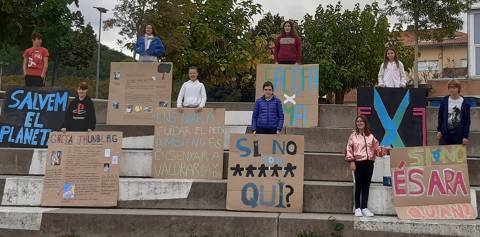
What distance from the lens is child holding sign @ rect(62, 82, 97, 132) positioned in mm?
8664

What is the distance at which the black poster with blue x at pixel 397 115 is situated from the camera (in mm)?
9281

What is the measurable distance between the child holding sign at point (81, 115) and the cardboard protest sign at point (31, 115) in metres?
1.20

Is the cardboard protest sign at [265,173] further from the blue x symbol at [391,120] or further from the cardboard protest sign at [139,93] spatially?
the cardboard protest sign at [139,93]

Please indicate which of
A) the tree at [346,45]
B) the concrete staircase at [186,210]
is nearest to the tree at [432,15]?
the tree at [346,45]

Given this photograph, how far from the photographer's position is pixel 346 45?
32844 mm

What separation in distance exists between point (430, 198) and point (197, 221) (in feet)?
10.5

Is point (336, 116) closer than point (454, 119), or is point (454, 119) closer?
point (454, 119)

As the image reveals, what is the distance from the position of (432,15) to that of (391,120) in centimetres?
1332

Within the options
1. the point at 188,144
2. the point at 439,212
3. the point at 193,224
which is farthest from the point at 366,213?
the point at 188,144

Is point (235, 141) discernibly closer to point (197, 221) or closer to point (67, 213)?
point (197, 221)

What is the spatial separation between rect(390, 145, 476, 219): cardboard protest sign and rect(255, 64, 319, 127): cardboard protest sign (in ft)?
9.33

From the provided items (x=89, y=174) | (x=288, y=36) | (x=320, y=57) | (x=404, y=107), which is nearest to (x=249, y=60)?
(x=288, y=36)

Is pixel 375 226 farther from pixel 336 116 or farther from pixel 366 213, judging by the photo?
pixel 336 116

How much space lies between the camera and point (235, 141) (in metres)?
8.03
